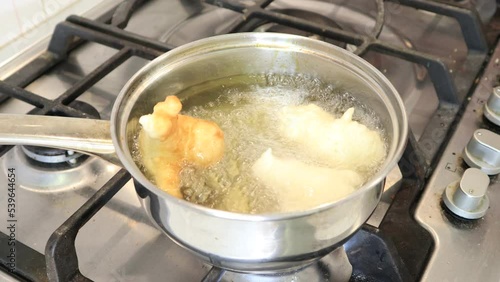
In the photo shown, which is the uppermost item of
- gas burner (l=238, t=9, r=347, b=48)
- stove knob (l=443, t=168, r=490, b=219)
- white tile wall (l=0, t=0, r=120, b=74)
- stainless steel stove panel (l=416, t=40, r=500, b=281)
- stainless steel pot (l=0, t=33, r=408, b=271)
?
stainless steel pot (l=0, t=33, r=408, b=271)

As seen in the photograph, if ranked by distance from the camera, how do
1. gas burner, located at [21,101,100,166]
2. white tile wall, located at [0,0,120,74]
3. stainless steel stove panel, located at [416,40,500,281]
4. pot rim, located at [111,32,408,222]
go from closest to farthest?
pot rim, located at [111,32,408,222]
stainless steel stove panel, located at [416,40,500,281]
gas burner, located at [21,101,100,166]
white tile wall, located at [0,0,120,74]

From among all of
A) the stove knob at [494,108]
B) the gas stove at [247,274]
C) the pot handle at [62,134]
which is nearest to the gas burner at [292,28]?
the gas stove at [247,274]

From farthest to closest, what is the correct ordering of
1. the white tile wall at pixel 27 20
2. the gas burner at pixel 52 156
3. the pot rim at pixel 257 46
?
the white tile wall at pixel 27 20
the gas burner at pixel 52 156
the pot rim at pixel 257 46

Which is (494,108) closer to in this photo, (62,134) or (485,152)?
(485,152)

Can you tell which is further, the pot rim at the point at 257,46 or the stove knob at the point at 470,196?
the stove knob at the point at 470,196

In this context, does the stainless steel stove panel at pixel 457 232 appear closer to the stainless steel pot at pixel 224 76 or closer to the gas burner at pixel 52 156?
the stainless steel pot at pixel 224 76

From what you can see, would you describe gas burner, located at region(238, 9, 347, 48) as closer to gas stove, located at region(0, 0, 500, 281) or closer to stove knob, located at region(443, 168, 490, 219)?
gas stove, located at region(0, 0, 500, 281)

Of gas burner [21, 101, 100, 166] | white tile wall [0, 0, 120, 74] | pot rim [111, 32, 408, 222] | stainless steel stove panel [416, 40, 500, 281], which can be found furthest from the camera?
white tile wall [0, 0, 120, 74]

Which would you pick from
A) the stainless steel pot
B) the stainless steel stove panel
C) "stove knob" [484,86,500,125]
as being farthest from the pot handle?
"stove knob" [484,86,500,125]
